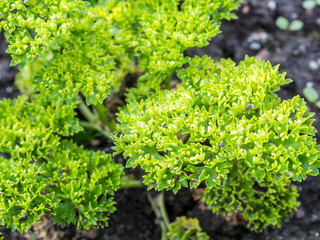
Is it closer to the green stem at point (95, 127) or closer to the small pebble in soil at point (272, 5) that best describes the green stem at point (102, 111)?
the green stem at point (95, 127)

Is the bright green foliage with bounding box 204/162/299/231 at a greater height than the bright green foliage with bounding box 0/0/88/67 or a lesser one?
lesser

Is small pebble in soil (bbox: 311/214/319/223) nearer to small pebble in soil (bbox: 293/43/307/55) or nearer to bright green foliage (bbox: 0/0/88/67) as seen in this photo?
small pebble in soil (bbox: 293/43/307/55)

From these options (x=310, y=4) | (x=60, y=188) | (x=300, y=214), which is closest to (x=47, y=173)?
(x=60, y=188)

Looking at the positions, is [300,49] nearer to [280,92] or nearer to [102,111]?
[280,92]

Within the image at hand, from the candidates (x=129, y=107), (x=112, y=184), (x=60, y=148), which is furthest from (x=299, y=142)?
(x=60, y=148)

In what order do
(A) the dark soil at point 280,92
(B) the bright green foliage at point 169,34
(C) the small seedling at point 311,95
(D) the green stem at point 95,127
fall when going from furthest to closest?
(C) the small seedling at point 311,95 < (D) the green stem at point 95,127 < (A) the dark soil at point 280,92 < (B) the bright green foliage at point 169,34

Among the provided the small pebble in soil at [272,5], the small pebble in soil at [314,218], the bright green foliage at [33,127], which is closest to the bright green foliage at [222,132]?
the bright green foliage at [33,127]

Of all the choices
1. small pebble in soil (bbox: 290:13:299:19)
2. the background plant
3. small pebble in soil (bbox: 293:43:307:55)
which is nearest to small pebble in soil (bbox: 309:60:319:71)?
small pebble in soil (bbox: 293:43:307:55)
